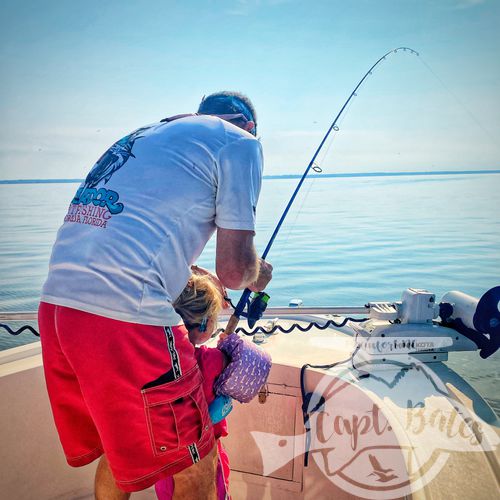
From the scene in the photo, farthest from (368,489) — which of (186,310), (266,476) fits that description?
(186,310)

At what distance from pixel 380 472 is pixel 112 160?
1341 mm

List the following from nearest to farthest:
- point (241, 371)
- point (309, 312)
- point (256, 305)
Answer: point (241, 371) → point (256, 305) → point (309, 312)

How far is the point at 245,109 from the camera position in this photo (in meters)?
1.26

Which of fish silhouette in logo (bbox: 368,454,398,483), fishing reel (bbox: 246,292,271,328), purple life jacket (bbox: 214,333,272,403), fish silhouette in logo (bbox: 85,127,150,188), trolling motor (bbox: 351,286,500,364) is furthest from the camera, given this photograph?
trolling motor (bbox: 351,286,500,364)

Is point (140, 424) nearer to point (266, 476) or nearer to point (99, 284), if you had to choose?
point (99, 284)

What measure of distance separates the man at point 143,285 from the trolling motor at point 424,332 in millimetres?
894

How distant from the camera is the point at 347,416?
163 centimetres

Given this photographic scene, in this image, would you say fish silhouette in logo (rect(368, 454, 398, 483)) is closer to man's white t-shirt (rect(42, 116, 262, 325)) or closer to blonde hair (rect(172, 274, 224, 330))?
blonde hair (rect(172, 274, 224, 330))

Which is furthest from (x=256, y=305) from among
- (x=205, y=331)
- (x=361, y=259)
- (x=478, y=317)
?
(x=361, y=259)

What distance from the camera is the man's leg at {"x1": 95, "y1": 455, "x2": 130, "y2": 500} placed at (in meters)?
1.27

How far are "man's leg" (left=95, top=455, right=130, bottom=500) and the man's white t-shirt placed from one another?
662 millimetres

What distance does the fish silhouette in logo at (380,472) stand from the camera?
4.36ft

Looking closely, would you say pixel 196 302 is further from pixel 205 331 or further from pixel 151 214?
pixel 151 214

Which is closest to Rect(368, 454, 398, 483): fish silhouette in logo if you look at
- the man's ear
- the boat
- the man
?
the boat
